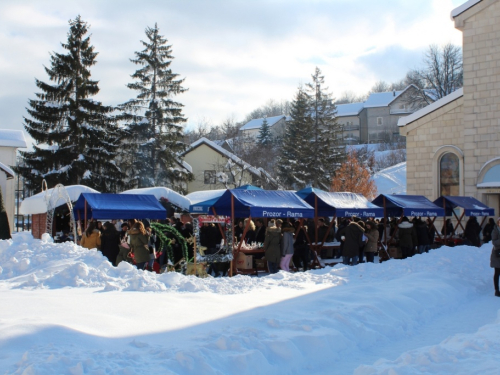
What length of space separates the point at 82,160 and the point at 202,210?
1650 cm

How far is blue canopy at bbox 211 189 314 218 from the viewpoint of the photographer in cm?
1475

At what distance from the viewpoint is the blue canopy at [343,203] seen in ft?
58.2

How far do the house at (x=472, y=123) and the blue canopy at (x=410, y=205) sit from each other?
6164 mm

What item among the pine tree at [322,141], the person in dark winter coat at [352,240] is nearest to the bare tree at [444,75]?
the pine tree at [322,141]

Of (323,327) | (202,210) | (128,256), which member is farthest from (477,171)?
(323,327)

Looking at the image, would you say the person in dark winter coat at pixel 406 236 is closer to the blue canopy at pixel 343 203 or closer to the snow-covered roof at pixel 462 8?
the blue canopy at pixel 343 203

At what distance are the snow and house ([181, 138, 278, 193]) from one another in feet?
56.4

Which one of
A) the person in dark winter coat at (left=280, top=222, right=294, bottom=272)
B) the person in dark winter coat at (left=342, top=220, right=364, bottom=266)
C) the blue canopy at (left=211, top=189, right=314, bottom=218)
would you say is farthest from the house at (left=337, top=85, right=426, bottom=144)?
the person in dark winter coat at (left=280, top=222, right=294, bottom=272)

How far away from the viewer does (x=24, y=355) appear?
5398 mm

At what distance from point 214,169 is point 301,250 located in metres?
31.5

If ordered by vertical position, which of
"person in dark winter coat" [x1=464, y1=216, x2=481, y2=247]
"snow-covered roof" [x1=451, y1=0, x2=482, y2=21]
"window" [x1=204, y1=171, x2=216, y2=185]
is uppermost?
"snow-covered roof" [x1=451, y1=0, x2=482, y2=21]

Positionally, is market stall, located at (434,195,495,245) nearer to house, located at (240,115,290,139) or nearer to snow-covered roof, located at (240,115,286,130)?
house, located at (240,115,290,139)

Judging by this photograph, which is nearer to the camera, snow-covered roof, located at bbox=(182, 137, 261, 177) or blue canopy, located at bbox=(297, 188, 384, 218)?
blue canopy, located at bbox=(297, 188, 384, 218)

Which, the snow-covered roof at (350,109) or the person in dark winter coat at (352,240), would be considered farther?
the snow-covered roof at (350,109)
